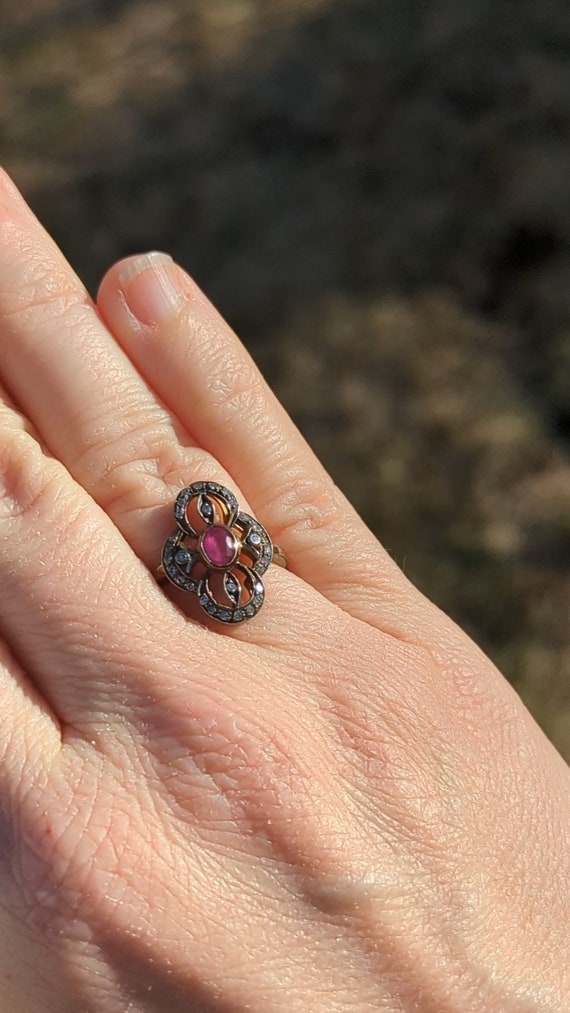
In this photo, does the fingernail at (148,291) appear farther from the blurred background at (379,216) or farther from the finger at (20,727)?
the blurred background at (379,216)

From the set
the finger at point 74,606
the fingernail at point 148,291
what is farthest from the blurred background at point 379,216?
the finger at point 74,606

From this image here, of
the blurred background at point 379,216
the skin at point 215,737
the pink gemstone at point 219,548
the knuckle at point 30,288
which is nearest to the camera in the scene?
the skin at point 215,737

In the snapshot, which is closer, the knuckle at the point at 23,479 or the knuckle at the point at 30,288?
the knuckle at the point at 23,479

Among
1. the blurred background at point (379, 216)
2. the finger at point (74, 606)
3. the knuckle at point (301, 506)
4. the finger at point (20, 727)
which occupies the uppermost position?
the blurred background at point (379, 216)

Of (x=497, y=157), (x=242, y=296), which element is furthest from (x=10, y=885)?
(x=497, y=157)

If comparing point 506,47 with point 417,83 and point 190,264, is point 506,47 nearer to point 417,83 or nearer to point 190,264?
point 417,83

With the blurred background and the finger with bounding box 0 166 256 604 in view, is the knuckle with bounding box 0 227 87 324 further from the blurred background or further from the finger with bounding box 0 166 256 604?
the blurred background

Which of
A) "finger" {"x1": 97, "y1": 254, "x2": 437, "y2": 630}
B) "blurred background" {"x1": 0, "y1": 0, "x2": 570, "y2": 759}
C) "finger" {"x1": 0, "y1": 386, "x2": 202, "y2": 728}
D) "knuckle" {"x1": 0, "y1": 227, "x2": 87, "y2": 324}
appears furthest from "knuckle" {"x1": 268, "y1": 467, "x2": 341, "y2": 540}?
"blurred background" {"x1": 0, "y1": 0, "x2": 570, "y2": 759}
